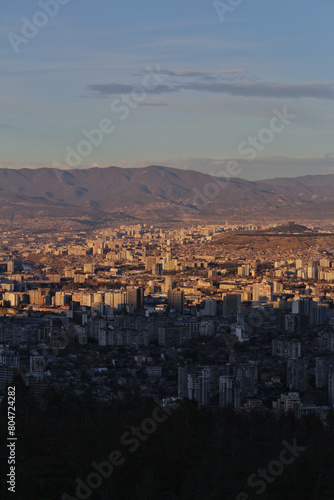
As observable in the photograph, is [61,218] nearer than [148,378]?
No

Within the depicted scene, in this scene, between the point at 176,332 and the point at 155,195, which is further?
the point at 155,195

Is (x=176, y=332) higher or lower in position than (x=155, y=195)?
lower

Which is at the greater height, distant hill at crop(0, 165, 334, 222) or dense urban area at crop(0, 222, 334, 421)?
distant hill at crop(0, 165, 334, 222)

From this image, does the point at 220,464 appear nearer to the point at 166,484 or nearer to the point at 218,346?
the point at 166,484

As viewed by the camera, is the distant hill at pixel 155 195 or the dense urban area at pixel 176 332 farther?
the distant hill at pixel 155 195

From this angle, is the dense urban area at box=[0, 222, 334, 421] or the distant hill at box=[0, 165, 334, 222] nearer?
the dense urban area at box=[0, 222, 334, 421]

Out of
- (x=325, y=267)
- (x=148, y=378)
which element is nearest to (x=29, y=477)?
(x=148, y=378)

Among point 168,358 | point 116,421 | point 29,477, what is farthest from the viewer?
point 168,358

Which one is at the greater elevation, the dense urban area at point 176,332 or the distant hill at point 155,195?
the distant hill at point 155,195
